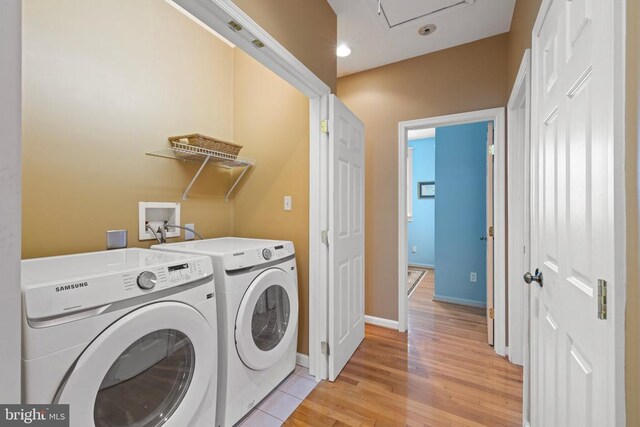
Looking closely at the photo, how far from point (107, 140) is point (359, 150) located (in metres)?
1.75

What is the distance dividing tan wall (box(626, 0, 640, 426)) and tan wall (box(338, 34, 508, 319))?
205 cm

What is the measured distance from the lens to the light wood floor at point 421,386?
1.53m

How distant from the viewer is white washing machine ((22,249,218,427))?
0.76 meters

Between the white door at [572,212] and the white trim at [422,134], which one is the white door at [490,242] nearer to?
the white door at [572,212]

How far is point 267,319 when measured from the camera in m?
1.69

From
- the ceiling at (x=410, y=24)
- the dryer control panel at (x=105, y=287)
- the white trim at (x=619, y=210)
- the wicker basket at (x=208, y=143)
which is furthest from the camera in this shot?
the ceiling at (x=410, y=24)

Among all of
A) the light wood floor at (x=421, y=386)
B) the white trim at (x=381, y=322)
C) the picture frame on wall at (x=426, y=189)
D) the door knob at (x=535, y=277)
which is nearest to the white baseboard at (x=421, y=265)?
the picture frame on wall at (x=426, y=189)

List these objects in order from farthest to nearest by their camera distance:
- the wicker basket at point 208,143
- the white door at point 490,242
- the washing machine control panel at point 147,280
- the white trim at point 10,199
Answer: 1. the white door at point 490,242
2. the wicker basket at point 208,143
3. the washing machine control panel at point 147,280
4. the white trim at point 10,199

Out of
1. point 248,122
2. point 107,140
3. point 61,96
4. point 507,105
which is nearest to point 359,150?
point 248,122

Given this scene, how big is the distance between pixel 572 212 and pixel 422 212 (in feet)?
15.9

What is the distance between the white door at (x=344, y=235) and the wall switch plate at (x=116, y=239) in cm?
128

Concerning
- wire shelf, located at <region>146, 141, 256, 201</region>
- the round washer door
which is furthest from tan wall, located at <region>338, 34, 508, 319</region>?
the round washer door

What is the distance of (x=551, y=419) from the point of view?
1.00 meters

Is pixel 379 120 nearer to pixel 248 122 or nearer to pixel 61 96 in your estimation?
pixel 248 122
